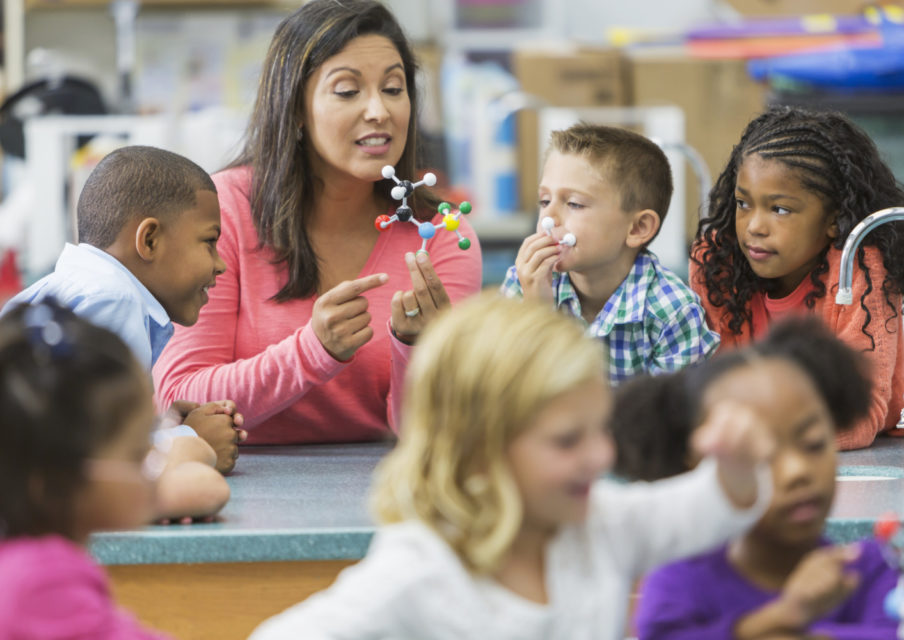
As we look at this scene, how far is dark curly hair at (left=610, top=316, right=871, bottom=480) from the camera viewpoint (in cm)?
104

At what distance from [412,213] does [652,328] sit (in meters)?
0.39

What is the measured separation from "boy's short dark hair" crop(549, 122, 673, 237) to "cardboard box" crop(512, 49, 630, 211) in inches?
122

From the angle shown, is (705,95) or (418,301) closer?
(418,301)

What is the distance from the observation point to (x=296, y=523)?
1.31 metres

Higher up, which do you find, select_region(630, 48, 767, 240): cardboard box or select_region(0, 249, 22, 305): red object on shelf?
select_region(630, 48, 767, 240): cardboard box

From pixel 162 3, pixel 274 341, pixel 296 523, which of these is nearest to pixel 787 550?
pixel 296 523

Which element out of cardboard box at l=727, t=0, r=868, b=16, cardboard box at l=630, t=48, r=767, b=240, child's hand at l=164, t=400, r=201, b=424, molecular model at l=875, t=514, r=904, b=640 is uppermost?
cardboard box at l=727, t=0, r=868, b=16

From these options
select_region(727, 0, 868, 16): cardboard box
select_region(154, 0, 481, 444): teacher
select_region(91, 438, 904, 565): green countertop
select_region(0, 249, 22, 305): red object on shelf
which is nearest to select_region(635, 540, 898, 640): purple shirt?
select_region(91, 438, 904, 565): green countertop

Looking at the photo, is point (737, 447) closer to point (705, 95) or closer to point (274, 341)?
point (274, 341)

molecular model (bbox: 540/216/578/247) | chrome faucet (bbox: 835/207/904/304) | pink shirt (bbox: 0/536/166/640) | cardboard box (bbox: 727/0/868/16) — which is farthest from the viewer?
cardboard box (bbox: 727/0/868/16)

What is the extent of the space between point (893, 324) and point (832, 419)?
70 cm

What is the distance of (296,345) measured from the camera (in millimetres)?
1679

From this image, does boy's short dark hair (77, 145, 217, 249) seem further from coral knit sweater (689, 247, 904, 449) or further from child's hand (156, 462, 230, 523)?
coral knit sweater (689, 247, 904, 449)

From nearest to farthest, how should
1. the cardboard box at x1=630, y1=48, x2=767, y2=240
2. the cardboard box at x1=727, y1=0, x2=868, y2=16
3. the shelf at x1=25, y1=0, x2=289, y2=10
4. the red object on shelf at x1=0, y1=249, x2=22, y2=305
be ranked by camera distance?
the red object on shelf at x1=0, y1=249, x2=22, y2=305, the cardboard box at x1=630, y1=48, x2=767, y2=240, the cardboard box at x1=727, y1=0, x2=868, y2=16, the shelf at x1=25, y1=0, x2=289, y2=10
